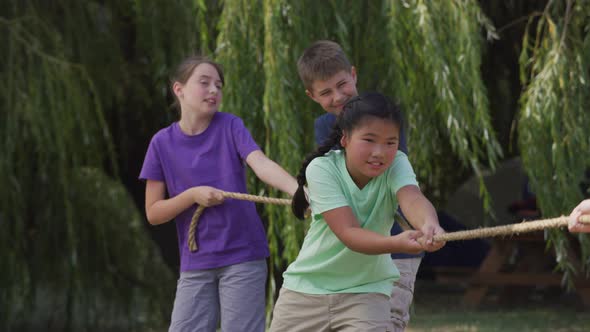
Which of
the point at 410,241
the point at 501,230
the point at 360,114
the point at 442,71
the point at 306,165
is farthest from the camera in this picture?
the point at 442,71

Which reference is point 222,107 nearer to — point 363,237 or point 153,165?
point 153,165

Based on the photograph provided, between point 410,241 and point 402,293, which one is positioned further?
point 402,293

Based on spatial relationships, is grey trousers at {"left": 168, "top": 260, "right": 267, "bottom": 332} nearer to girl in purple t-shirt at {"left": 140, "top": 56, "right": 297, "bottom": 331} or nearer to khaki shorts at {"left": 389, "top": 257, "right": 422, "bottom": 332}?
girl in purple t-shirt at {"left": 140, "top": 56, "right": 297, "bottom": 331}

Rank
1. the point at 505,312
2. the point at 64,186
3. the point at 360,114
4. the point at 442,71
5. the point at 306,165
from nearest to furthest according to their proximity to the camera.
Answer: the point at 360,114
the point at 306,165
the point at 442,71
the point at 64,186
the point at 505,312

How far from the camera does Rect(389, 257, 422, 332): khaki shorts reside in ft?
11.0

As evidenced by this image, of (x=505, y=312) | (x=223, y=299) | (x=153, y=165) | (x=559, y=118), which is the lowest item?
(x=505, y=312)

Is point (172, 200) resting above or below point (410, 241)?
above

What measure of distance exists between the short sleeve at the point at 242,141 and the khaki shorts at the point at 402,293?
0.66 m

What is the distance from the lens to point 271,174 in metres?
3.45

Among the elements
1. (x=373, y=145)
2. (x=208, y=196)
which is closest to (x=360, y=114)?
(x=373, y=145)

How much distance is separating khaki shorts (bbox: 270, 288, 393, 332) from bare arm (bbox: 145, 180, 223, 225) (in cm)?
69

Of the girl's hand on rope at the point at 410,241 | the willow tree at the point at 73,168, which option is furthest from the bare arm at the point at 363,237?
the willow tree at the point at 73,168

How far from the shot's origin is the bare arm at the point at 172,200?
3.44 metres

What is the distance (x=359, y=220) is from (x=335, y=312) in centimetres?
27
